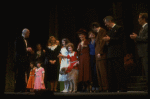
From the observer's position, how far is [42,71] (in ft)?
21.8

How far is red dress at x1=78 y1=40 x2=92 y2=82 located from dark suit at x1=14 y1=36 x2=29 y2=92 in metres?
1.35

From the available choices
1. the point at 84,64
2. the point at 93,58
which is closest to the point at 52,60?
the point at 84,64

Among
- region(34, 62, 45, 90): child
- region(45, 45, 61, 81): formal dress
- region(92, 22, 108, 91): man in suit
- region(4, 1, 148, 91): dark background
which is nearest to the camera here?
region(92, 22, 108, 91): man in suit

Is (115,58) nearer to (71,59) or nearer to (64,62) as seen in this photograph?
(71,59)

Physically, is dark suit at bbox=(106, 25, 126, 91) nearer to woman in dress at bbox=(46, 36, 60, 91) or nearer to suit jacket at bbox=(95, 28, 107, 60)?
suit jacket at bbox=(95, 28, 107, 60)

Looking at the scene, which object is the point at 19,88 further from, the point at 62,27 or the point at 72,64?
the point at 62,27

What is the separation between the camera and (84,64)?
5066 millimetres

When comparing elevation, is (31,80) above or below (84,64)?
below

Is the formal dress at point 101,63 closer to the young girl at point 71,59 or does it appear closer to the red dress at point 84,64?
the red dress at point 84,64

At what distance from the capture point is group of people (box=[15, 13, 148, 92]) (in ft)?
13.8

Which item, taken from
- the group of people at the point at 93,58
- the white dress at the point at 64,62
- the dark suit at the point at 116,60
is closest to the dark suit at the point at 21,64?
the group of people at the point at 93,58

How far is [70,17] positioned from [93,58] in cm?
367

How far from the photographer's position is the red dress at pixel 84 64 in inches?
197

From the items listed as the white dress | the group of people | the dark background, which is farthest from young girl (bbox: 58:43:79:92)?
the dark background
